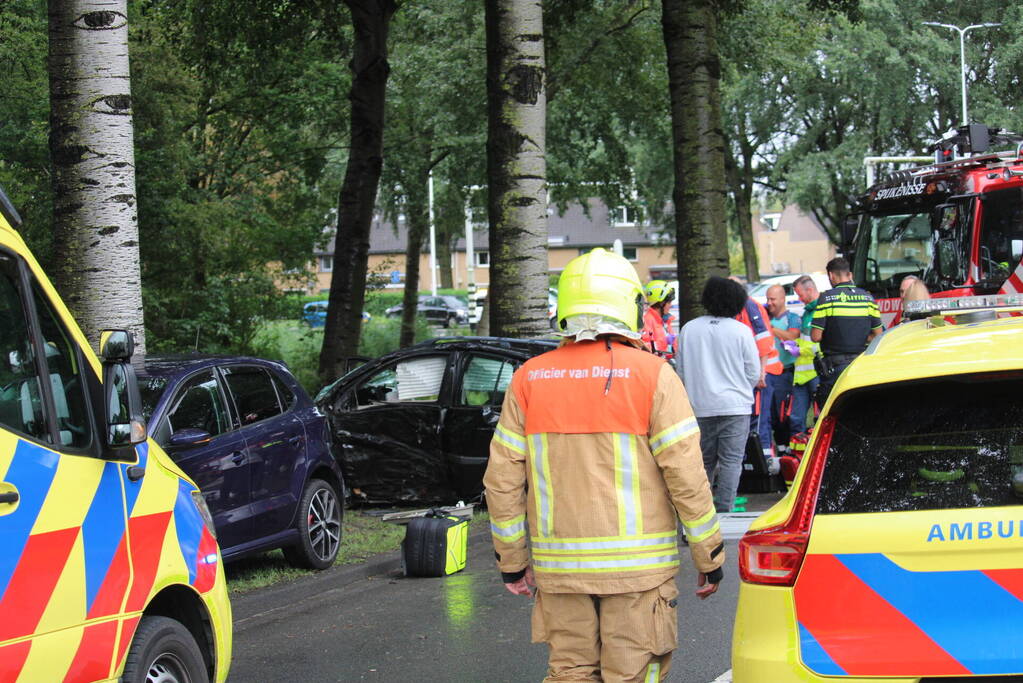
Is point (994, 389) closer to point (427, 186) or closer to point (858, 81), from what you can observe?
point (427, 186)

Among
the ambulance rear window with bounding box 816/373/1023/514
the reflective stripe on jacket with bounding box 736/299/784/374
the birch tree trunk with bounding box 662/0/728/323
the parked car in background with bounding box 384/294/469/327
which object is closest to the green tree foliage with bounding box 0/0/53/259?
the birch tree trunk with bounding box 662/0/728/323

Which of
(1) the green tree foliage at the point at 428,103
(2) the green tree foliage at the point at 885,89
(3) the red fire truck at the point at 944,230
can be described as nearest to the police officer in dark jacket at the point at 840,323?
(3) the red fire truck at the point at 944,230

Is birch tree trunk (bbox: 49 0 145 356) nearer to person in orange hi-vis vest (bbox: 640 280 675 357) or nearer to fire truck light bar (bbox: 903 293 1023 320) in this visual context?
fire truck light bar (bbox: 903 293 1023 320)

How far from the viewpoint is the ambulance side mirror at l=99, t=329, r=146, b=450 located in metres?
4.05

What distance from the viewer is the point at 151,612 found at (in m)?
4.43

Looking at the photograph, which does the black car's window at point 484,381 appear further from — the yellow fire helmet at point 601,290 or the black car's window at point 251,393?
the yellow fire helmet at point 601,290

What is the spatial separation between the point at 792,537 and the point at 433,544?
5263 millimetres

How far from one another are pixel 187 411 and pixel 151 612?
10.9 feet

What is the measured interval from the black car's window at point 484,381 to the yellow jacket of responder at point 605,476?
6.52 meters

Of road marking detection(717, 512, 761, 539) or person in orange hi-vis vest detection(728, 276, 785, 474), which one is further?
person in orange hi-vis vest detection(728, 276, 785, 474)

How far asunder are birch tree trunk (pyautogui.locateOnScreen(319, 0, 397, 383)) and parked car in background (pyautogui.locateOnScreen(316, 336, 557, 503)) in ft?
18.4

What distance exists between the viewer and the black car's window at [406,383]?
427 inches

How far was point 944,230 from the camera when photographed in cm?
1534

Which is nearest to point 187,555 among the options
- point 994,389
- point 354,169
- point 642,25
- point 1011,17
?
point 994,389
